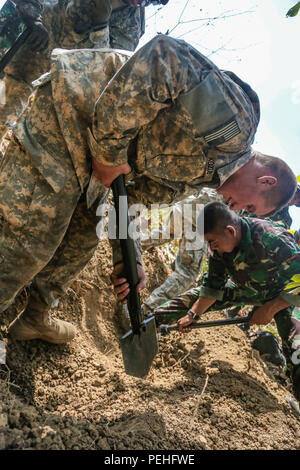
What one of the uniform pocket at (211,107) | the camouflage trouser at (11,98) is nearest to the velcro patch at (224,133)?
the uniform pocket at (211,107)

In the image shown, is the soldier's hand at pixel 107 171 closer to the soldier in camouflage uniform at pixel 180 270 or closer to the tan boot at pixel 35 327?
the tan boot at pixel 35 327

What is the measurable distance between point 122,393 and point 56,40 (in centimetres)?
309

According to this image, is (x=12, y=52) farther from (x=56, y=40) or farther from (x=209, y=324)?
(x=209, y=324)

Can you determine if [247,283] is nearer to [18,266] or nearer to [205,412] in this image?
[205,412]

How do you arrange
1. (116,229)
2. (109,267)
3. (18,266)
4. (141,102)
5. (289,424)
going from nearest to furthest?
(141,102)
(18,266)
(116,229)
(289,424)
(109,267)

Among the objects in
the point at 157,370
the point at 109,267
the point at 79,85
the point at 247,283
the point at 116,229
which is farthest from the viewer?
the point at 109,267

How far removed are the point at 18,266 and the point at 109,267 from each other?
150cm

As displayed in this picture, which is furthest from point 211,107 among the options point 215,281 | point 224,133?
point 215,281

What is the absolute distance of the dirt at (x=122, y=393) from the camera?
1100 millimetres

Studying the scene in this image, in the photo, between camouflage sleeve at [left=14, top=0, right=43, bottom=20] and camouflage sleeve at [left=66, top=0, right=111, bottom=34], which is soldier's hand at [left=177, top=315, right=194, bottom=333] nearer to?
camouflage sleeve at [left=66, top=0, right=111, bottom=34]

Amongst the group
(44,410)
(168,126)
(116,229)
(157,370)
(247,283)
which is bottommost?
(157,370)

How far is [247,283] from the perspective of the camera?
8.63ft

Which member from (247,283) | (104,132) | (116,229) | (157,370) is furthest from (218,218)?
(104,132)

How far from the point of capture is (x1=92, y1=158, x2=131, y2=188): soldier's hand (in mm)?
1378
